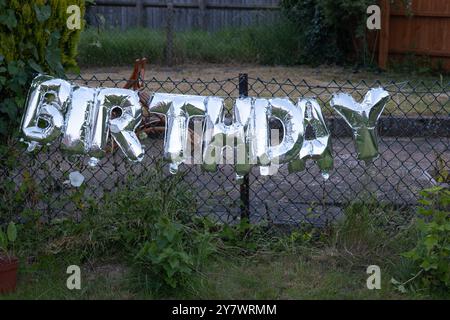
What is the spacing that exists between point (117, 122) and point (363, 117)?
143cm

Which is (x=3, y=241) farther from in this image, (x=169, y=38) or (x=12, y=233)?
(x=169, y=38)

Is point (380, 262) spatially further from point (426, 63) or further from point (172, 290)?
point (426, 63)

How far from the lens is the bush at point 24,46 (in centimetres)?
425

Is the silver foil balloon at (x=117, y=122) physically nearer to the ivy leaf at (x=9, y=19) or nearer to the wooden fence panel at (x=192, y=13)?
the ivy leaf at (x=9, y=19)

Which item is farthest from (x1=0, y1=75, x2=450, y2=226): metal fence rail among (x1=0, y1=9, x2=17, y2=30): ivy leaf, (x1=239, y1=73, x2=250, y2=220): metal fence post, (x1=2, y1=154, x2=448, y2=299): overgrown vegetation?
(x1=0, y1=9, x2=17, y2=30): ivy leaf

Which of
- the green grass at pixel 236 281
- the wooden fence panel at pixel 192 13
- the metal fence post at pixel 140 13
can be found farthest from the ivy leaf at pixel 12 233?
the metal fence post at pixel 140 13

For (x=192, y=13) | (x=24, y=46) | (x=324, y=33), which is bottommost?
(x=24, y=46)

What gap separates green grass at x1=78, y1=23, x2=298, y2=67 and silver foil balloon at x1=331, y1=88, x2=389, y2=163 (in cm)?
837

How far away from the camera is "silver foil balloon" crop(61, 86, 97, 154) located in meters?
4.18

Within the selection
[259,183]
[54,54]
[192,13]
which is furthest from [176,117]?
[192,13]

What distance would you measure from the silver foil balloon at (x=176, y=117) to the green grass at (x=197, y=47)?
326 inches

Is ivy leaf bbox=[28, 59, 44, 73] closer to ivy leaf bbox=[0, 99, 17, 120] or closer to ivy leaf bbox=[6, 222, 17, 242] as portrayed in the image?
ivy leaf bbox=[0, 99, 17, 120]

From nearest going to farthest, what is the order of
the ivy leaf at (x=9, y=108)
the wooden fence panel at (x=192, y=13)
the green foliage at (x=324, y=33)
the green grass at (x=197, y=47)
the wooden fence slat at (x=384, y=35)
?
the ivy leaf at (x=9, y=108) → the wooden fence slat at (x=384, y=35) → the green foliage at (x=324, y=33) → the green grass at (x=197, y=47) → the wooden fence panel at (x=192, y=13)

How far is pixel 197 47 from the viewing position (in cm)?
1270
